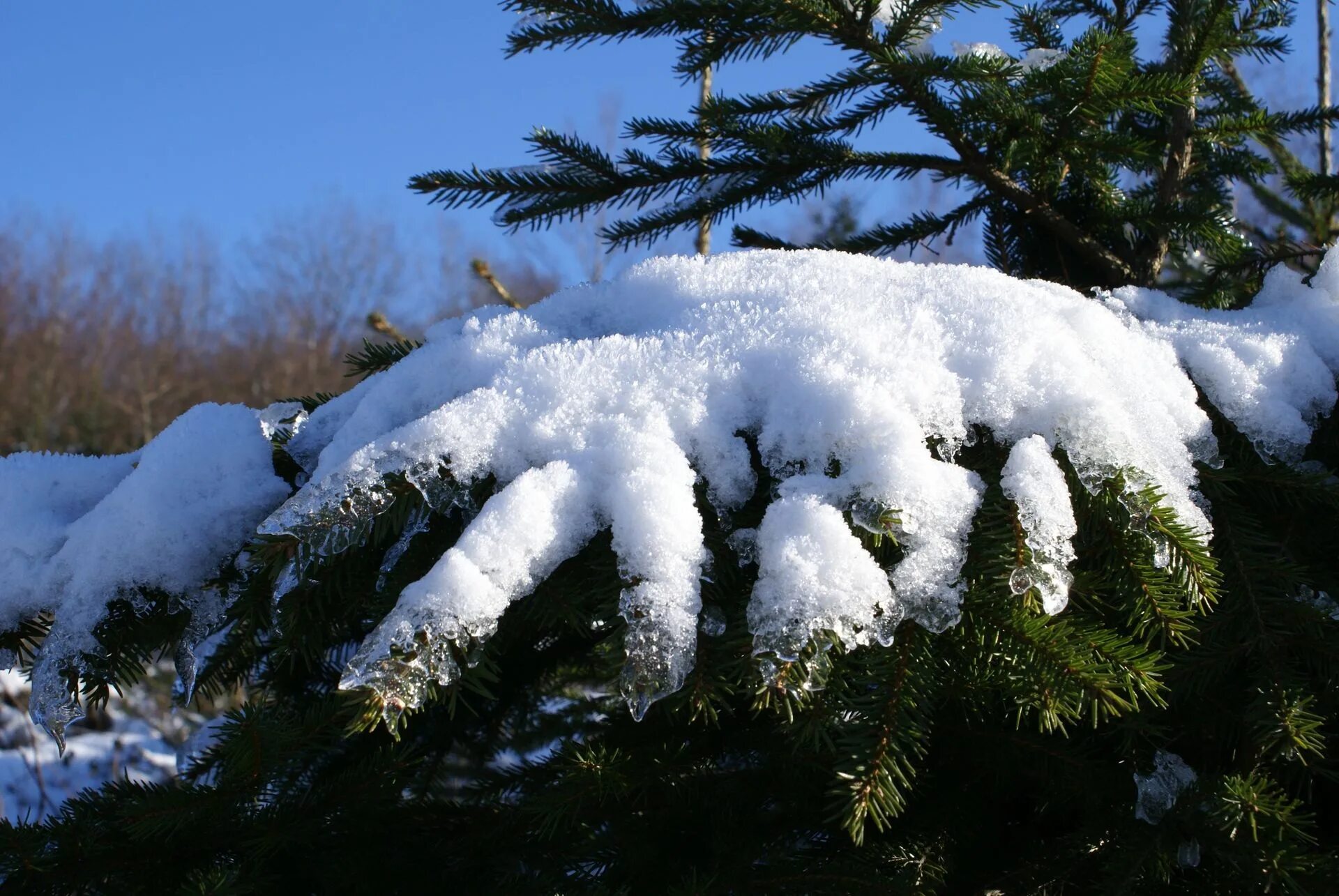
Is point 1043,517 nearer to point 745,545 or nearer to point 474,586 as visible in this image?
point 745,545

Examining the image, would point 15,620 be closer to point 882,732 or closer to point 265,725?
point 265,725

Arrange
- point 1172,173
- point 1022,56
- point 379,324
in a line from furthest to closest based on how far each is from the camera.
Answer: point 379,324 → point 1172,173 → point 1022,56

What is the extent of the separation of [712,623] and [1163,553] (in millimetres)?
480

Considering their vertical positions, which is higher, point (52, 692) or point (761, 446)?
point (761, 446)

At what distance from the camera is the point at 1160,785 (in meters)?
1.02

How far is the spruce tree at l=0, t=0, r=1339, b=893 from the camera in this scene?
88 cm

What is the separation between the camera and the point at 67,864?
1.01m

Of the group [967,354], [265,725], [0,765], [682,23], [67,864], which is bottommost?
[0,765]

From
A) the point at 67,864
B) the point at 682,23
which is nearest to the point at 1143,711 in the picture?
the point at 67,864

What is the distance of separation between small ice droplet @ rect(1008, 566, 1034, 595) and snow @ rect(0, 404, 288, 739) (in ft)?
2.84

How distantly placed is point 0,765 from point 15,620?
Result: 205 inches

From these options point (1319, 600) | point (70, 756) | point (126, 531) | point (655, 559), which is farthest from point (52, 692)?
point (70, 756)

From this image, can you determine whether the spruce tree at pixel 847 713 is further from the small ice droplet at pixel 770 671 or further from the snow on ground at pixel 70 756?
the snow on ground at pixel 70 756

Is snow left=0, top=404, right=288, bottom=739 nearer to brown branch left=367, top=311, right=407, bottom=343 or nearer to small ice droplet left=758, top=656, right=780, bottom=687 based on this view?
small ice droplet left=758, top=656, right=780, bottom=687
